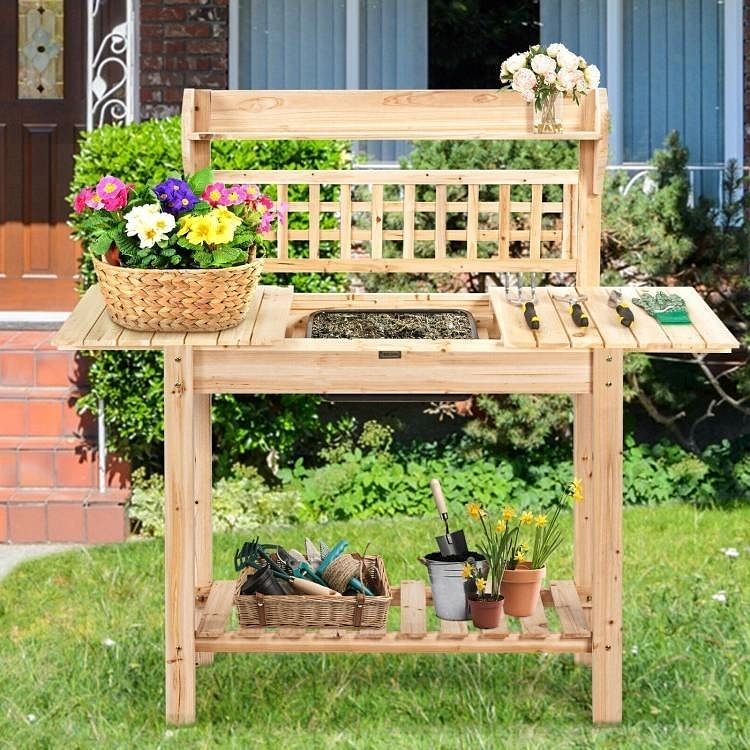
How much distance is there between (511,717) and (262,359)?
4.14ft

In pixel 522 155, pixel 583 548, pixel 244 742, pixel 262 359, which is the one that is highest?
pixel 522 155

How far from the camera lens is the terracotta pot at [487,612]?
4477mm

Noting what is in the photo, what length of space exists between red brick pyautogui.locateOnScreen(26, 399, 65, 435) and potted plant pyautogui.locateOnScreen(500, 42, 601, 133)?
10.8 feet

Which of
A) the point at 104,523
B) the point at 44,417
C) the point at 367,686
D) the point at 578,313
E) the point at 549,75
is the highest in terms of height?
the point at 549,75

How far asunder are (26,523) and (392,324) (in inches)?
108

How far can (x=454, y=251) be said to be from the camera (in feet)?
25.1

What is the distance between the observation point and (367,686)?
4797mm

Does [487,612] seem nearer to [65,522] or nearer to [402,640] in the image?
[402,640]

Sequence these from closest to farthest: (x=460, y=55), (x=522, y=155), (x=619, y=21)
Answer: (x=522, y=155) < (x=619, y=21) < (x=460, y=55)

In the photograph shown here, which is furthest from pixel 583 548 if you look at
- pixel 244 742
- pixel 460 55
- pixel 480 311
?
pixel 460 55

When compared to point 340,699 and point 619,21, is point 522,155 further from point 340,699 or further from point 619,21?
point 340,699

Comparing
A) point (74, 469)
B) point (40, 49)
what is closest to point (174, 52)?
point (40, 49)

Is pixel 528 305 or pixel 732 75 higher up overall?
pixel 732 75

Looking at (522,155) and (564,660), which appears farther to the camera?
(522,155)
